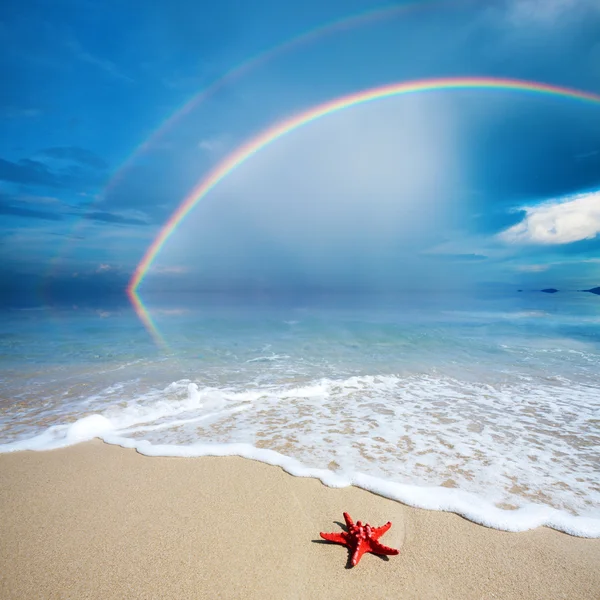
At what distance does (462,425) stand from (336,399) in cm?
313

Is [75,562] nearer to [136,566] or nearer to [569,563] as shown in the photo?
[136,566]

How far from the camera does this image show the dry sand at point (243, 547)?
307 cm

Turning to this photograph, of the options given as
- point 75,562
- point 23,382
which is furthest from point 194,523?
point 23,382

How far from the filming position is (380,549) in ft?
10.8

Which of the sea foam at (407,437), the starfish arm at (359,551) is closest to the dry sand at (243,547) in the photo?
the starfish arm at (359,551)

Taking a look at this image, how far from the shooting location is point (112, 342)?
60.5 feet

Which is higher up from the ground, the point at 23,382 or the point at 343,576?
the point at 343,576

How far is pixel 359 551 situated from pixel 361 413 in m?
4.97

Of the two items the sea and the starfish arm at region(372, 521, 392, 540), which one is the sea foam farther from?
the starfish arm at region(372, 521, 392, 540)

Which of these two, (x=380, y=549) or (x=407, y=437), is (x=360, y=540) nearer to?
(x=380, y=549)

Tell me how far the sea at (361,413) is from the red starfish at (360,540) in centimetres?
121

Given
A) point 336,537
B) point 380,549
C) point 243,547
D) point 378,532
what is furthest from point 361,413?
point 243,547

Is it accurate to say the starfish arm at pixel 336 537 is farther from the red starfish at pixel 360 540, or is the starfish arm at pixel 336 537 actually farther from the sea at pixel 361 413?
the sea at pixel 361 413

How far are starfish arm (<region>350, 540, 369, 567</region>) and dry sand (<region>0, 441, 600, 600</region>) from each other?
0.32 feet
